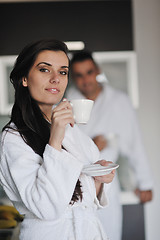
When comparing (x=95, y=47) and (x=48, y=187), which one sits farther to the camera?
(x=95, y=47)

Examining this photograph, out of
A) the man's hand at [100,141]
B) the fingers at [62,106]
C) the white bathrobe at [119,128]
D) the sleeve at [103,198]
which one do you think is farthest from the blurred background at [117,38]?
the fingers at [62,106]

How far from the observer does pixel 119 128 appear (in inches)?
98.0

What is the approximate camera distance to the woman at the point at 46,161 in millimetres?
952

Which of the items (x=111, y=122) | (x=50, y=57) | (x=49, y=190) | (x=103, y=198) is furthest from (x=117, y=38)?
(x=49, y=190)

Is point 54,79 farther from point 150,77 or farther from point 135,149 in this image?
point 150,77

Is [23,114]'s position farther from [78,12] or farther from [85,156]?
[78,12]

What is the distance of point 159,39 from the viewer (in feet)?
8.72

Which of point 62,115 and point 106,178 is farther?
point 106,178

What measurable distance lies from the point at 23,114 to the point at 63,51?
0.26 m

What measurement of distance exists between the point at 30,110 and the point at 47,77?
0.14 meters

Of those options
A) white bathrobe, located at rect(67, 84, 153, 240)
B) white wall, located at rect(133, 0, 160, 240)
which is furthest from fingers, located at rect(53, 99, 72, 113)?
white wall, located at rect(133, 0, 160, 240)

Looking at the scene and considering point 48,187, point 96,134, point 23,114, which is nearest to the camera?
point 48,187

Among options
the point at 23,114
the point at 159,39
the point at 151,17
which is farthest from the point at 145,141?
the point at 23,114

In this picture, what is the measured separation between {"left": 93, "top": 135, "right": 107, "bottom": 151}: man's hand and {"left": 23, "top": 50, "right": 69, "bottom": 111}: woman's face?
3.75 feet
